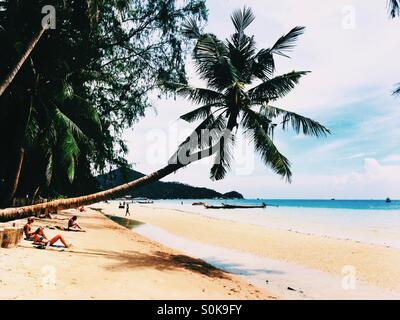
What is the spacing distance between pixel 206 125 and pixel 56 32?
5677mm

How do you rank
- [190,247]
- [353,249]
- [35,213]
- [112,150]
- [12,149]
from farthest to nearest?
[353,249], [190,247], [112,150], [12,149], [35,213]

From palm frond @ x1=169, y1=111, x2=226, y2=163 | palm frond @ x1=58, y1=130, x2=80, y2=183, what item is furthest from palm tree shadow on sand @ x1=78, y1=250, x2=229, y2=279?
palm frond @ x1=169, y1=111, x2=226, y2=163

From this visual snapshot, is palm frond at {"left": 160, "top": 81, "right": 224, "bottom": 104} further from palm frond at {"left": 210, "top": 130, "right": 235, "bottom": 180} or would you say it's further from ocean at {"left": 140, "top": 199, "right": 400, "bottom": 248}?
ocean at {"left": 140, "top": 199, "right": 400, "bottom": 248}

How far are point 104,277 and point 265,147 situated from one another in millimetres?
5558

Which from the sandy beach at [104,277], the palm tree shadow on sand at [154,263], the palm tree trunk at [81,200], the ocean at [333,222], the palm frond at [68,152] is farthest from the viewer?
the ocean at [333,222]

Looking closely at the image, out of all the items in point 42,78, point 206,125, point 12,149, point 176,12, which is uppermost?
point 176,12

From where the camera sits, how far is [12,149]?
1155 centimetres

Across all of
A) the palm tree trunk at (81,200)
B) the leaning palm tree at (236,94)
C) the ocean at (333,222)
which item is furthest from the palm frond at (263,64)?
the ocean at (333,222)

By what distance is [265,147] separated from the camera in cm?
949

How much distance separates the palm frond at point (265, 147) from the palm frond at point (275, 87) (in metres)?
0.99

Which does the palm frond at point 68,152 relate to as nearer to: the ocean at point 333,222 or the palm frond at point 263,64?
the palm frond at point 263,64

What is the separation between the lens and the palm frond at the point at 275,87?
10.2m

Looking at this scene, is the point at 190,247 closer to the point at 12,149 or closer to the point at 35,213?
the point at 12,149
